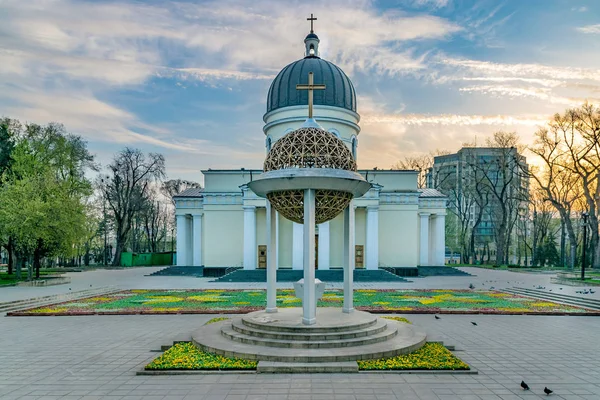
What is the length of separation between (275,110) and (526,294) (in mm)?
23846

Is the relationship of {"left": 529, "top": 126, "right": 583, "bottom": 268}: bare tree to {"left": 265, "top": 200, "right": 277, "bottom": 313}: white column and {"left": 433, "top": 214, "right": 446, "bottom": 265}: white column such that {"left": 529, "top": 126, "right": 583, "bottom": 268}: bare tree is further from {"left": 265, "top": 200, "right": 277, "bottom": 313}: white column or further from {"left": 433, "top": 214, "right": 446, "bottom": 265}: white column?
{"left": 265, "top": 200, "right": 277, "bottom": 313}: white column

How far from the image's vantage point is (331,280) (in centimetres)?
2970

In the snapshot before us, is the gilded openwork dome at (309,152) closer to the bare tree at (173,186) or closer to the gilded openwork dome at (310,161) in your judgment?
the gilded openwork dome at (310,161)

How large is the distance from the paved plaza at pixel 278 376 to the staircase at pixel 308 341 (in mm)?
473

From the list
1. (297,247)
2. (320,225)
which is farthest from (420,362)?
(320,225)

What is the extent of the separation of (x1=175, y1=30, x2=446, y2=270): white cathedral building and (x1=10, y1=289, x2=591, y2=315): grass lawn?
35.7 ft

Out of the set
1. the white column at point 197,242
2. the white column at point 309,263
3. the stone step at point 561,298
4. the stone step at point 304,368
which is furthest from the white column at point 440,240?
the stone step at point 304,368

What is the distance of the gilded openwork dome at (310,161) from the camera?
10.2m

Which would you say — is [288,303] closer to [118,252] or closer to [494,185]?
[494,185]

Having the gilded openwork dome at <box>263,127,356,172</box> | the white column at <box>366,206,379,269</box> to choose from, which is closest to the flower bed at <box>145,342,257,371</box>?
the gilded openwork dome at <box>263,127,356,172</box>

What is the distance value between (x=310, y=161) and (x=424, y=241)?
3022 cm

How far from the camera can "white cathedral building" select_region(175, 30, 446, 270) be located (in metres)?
33.4

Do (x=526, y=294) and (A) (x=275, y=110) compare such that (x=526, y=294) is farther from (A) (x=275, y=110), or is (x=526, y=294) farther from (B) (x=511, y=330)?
(A) (x=275, y=110)

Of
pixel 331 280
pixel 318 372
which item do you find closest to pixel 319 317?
pixel 318 372
